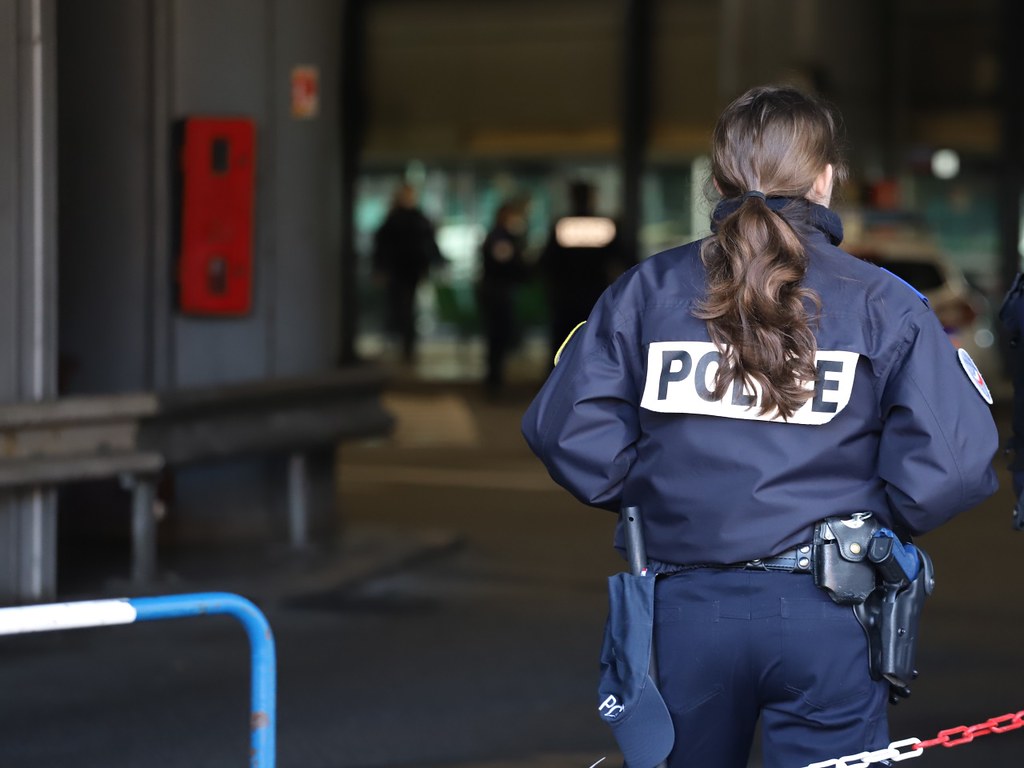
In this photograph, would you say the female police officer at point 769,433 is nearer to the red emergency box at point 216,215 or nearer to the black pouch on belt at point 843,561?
the black pouch on belt at point 843,561

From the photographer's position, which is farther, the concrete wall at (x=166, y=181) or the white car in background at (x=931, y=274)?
the white car in background at (x=931, y=274)

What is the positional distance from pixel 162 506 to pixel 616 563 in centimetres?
234

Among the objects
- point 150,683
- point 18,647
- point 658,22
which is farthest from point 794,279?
point 658,22

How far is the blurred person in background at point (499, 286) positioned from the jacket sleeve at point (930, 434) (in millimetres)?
15803

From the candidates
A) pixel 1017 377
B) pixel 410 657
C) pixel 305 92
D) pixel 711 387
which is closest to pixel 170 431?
pixel 410 657

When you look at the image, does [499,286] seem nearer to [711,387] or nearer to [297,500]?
[297,500]

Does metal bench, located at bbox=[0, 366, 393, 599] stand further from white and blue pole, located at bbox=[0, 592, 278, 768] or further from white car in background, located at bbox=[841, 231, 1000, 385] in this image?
white car in background, located at bbox=[841, 231, 1000, 385]

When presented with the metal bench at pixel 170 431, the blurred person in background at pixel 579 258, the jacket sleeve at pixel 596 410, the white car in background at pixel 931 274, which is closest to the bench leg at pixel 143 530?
the metal bench at pixel 170 431

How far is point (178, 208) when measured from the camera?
29.8 feet

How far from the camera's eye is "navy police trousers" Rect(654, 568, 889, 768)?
3.13 metres

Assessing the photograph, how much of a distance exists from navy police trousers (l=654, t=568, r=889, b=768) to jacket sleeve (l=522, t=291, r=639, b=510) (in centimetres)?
23

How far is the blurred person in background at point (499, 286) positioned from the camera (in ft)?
62.5

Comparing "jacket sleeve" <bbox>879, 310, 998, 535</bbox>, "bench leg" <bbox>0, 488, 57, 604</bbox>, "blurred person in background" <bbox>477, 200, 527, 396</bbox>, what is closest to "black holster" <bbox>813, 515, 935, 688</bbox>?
"jacket sleeve" <bbox>879, 310, 998, 535</bbox>

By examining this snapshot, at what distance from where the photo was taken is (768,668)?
3.14 meters
